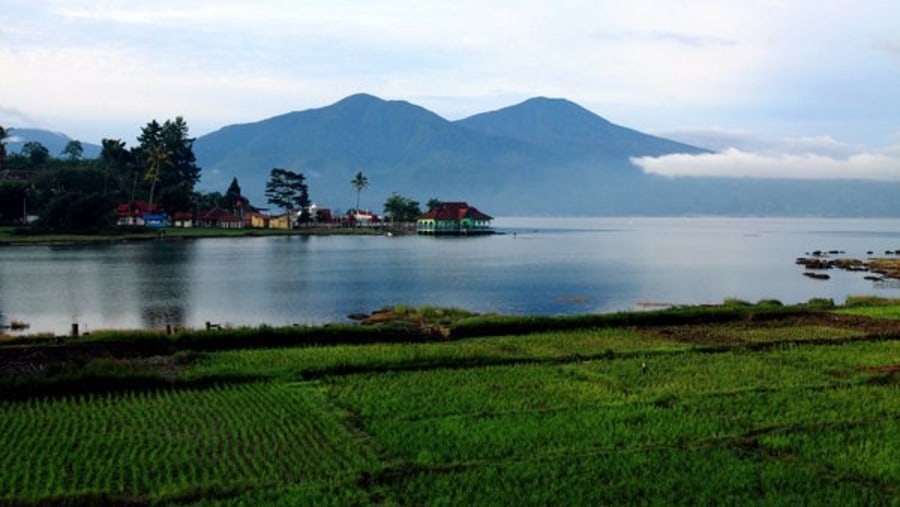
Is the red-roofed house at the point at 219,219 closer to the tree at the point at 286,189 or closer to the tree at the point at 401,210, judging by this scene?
the tree at the point at 286,189

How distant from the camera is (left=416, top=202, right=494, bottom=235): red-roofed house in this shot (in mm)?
140750

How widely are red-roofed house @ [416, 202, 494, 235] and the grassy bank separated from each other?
114 m

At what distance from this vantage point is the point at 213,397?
59.6ft

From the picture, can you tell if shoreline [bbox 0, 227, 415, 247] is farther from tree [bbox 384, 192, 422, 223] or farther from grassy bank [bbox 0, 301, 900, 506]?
grassy bank [bbox 0, 301, 900, 506]

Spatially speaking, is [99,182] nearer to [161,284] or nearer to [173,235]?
[173,235]

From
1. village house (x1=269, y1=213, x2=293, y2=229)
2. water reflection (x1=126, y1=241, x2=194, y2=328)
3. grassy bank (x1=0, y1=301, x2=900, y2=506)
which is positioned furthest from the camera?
village house (x1=269, y1=213, x2=293, y2=229)

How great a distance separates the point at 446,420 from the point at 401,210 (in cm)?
13495

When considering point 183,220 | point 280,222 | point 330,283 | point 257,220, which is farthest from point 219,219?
point 330,283

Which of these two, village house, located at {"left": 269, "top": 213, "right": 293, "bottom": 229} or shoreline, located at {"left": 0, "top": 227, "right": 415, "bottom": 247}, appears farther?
village house, located at {"left": 269, "top": 213, "right": 293, "bottom": 229}

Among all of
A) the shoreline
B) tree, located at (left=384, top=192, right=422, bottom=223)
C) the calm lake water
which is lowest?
the calm lake water

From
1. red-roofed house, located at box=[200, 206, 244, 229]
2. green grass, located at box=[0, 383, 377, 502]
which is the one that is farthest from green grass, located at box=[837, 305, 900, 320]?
red-roofed house, located at box=[200, 206, 244, 229]

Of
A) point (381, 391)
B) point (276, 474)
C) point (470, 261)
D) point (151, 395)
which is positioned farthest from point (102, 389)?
point (470, 261)

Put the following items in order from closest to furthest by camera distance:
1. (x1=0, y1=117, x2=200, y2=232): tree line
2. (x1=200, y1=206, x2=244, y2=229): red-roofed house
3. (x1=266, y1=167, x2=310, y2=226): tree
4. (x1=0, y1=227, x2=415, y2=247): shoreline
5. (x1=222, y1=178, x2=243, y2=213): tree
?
(x1=0, y1=227, x2=415, y2=247): shoreline
(x1=0, y1=117, x2=200, y2=232): tree line
(x1=200, y1=206, x2=244, y2=229): red-roofed house
(x1=266, y1=167, x2=310, y2=226): tree
(x1=222, y1=178, x2=243, y2=213): tree

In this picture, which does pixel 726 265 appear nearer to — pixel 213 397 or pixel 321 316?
pixel 321 316
